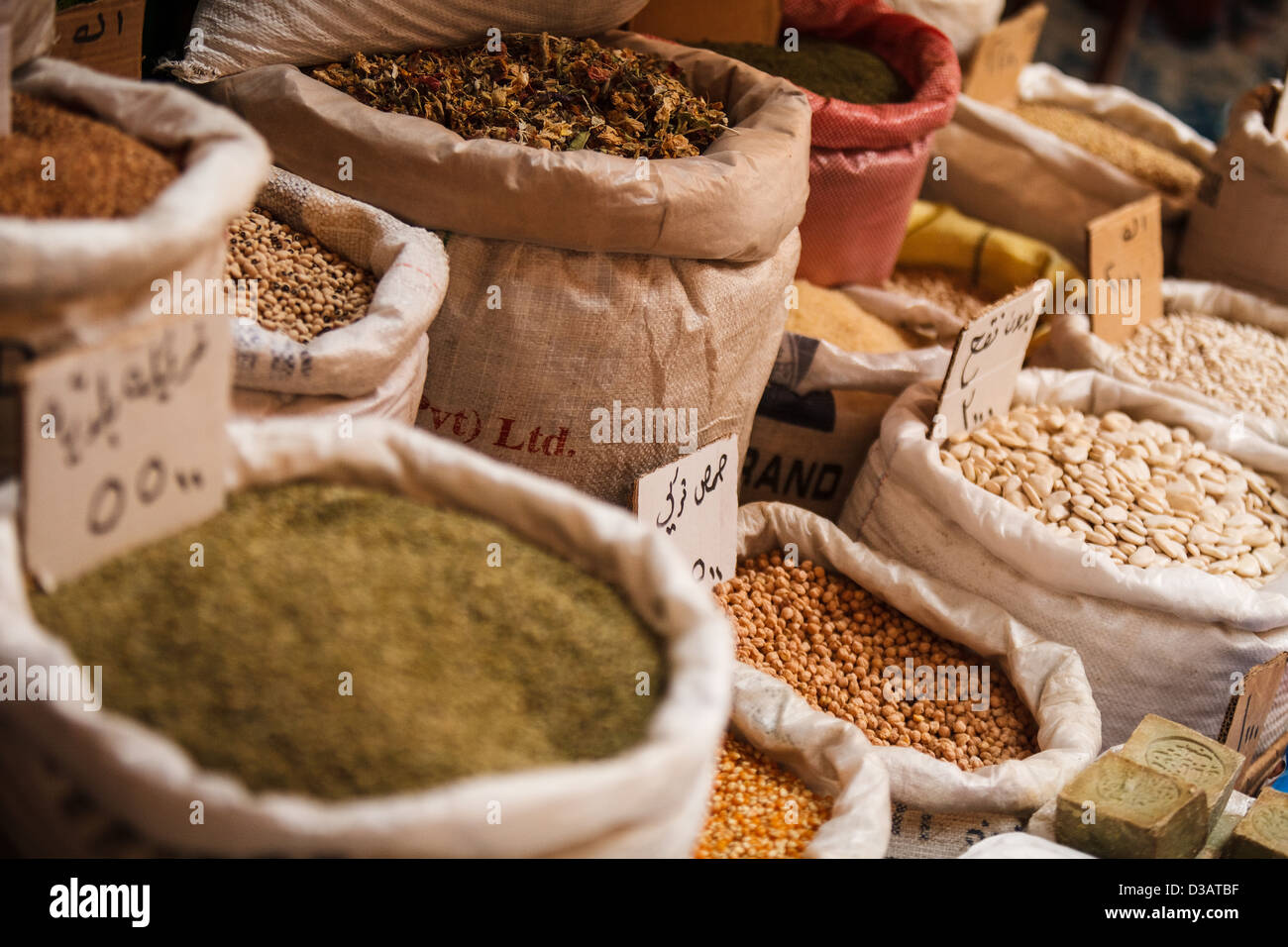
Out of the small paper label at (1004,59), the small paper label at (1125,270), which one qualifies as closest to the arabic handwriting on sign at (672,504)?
the small paper label at (1125,270)

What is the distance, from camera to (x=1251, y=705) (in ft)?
5.07

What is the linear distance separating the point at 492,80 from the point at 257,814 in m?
1.20

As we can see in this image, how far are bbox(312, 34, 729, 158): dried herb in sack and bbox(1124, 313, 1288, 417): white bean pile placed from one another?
3.39ft

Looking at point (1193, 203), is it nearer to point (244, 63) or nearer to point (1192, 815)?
point (1192, 815)

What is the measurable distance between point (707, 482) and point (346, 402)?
583 mm

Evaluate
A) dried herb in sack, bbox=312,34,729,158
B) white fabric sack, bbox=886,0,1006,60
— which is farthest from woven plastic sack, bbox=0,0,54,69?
white fabric sack, bbox=886,0,1006,60

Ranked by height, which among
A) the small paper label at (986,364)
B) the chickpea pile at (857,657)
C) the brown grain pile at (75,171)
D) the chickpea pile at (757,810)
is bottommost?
the chickpea pile at (857,657)

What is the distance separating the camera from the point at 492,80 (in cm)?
159

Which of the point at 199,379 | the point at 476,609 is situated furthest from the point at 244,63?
the point at 476,609

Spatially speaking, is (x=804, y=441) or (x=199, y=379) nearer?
(x=199, y=379)

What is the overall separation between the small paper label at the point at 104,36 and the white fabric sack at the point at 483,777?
29.4 inches

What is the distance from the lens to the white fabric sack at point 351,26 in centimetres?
144

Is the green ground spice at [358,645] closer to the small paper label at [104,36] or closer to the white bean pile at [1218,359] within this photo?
the small paper label at [104,36]

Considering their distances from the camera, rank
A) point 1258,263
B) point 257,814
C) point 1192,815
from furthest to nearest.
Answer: point 1258,263 → point 1192,815 → point 257,814
